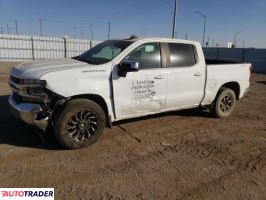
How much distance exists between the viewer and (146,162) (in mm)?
4609

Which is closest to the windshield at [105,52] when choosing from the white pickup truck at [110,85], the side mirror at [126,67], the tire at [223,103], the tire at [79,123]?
the white pickup truck at [110,85]

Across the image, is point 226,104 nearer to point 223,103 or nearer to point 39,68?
point 223,103

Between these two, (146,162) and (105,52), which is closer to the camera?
(146,162)

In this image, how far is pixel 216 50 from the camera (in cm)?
3231

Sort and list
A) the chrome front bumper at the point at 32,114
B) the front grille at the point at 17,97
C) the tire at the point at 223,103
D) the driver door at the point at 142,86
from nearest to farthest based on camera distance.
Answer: the chrome front bumper at the point at 32,114
the front grille at the point at 17,97
the driver door at the point at 142,86
the tire at the point at 223,103

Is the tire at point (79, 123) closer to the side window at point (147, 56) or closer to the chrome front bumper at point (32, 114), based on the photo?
the chrome front bumper at point (32, 114)

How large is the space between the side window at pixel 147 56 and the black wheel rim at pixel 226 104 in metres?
2.41

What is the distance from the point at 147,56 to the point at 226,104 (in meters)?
2.88

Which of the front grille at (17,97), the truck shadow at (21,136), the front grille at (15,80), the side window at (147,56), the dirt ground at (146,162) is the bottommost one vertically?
the dirt ground at (146,162)

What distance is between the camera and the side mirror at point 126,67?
5094mm

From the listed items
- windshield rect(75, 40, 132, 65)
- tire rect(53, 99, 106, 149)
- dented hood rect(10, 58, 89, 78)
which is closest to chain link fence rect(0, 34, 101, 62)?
windshield rect(75, 40, 132, 65)

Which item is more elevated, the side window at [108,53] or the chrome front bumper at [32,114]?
the side window at [108,53]

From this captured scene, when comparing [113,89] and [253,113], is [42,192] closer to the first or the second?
[113,89]

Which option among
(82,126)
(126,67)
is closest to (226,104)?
(126,67)
